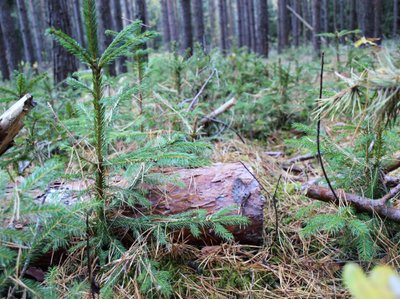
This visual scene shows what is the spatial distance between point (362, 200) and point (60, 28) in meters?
5.82

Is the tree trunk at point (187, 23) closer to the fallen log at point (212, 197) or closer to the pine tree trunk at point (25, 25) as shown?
the fallen log at point (212, 197)

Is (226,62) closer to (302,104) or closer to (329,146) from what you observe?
(302,104)

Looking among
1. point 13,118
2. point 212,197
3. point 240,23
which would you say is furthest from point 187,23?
point 240,23

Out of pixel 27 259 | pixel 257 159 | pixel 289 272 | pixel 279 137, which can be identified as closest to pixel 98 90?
pixel 27 259

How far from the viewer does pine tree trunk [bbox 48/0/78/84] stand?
5895mm

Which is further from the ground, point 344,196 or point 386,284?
point 386,284

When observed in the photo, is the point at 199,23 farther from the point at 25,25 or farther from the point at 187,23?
the point at 25,25

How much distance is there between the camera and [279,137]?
412cm

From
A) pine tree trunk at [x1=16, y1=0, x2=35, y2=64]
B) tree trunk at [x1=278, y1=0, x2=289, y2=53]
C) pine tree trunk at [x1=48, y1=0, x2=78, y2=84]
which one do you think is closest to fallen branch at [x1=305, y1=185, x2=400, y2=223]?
pine tree trunk at [x1=48, y1=0, x2=78, y2=84]

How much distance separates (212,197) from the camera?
6.52ft

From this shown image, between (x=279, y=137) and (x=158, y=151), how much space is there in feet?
8.38

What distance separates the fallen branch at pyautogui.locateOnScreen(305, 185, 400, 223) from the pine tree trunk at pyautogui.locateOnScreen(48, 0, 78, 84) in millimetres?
5317

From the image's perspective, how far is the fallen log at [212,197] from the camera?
1.94 m

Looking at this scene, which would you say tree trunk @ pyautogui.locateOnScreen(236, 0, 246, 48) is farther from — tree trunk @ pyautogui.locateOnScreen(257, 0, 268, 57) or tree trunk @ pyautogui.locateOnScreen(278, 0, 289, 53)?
tree trunk @ pyautogui.locateOnScreen(257, 0, 268, 57)
